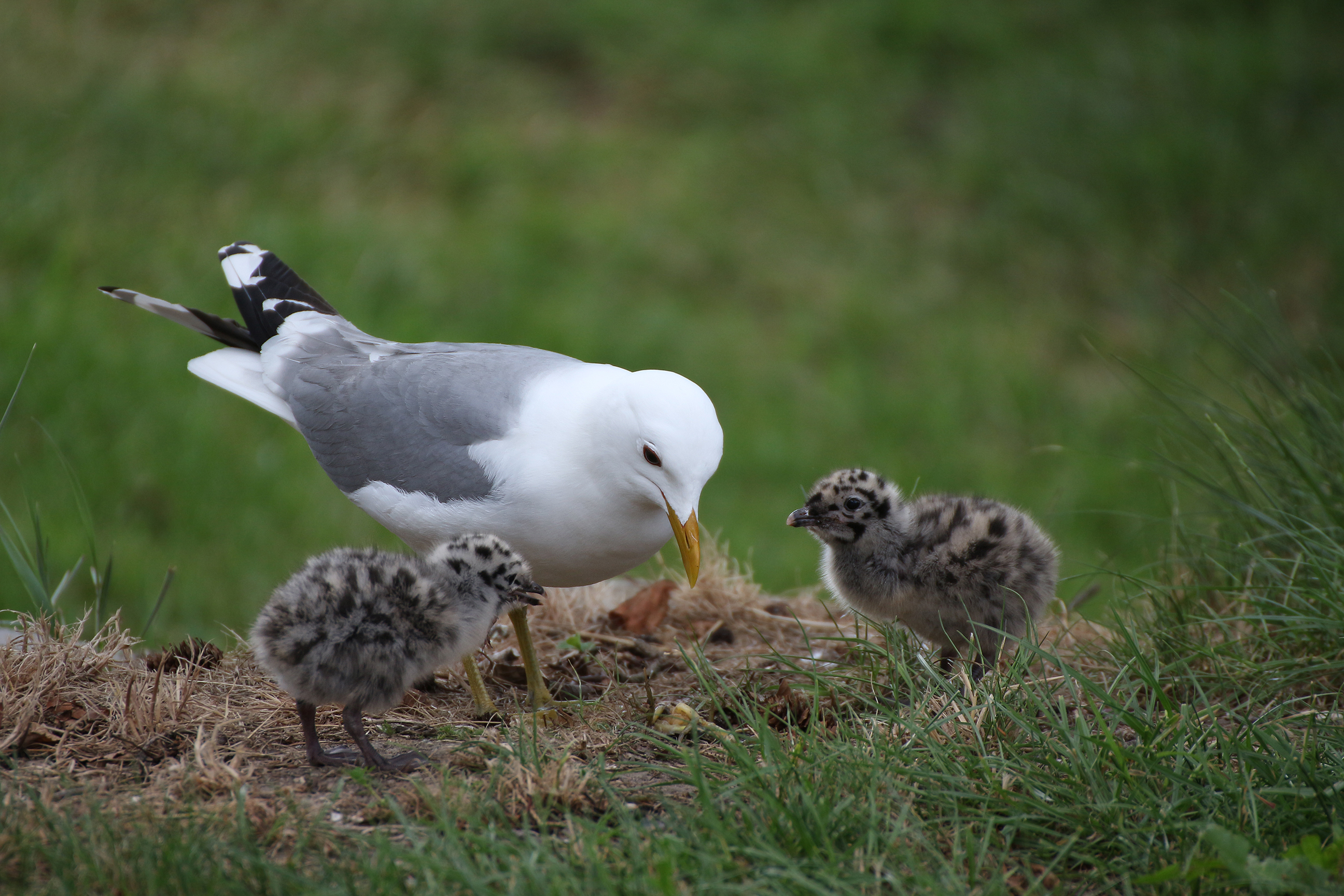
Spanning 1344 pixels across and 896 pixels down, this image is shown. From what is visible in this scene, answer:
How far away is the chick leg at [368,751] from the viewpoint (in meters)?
3.03

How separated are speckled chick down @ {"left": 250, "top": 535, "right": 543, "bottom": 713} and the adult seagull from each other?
29 cm

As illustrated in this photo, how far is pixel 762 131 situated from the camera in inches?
428

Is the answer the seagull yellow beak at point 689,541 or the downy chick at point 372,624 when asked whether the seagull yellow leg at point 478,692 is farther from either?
the seagull yellow beak at point 689,541

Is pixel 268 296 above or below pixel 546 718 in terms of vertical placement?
above

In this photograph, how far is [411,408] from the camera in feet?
12.6

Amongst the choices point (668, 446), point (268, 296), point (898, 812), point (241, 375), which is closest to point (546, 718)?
point (668, 446)

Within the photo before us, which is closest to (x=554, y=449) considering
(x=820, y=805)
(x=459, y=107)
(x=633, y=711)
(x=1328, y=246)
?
(x=633, y=711)

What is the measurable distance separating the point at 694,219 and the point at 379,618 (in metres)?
7.49

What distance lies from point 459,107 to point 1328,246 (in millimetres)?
7501

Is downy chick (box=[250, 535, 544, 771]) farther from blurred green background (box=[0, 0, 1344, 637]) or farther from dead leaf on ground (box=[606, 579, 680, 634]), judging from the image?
blurred green background (box=[0, 0, 1344, 637])

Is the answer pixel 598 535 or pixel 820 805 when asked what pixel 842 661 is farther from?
pixel 820 805

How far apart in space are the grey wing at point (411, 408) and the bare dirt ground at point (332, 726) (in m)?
0.72

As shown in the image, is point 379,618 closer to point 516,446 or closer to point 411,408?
point 516,446

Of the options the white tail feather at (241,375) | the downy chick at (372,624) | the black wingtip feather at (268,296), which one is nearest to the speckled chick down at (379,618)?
the downy chick at (372,624)
